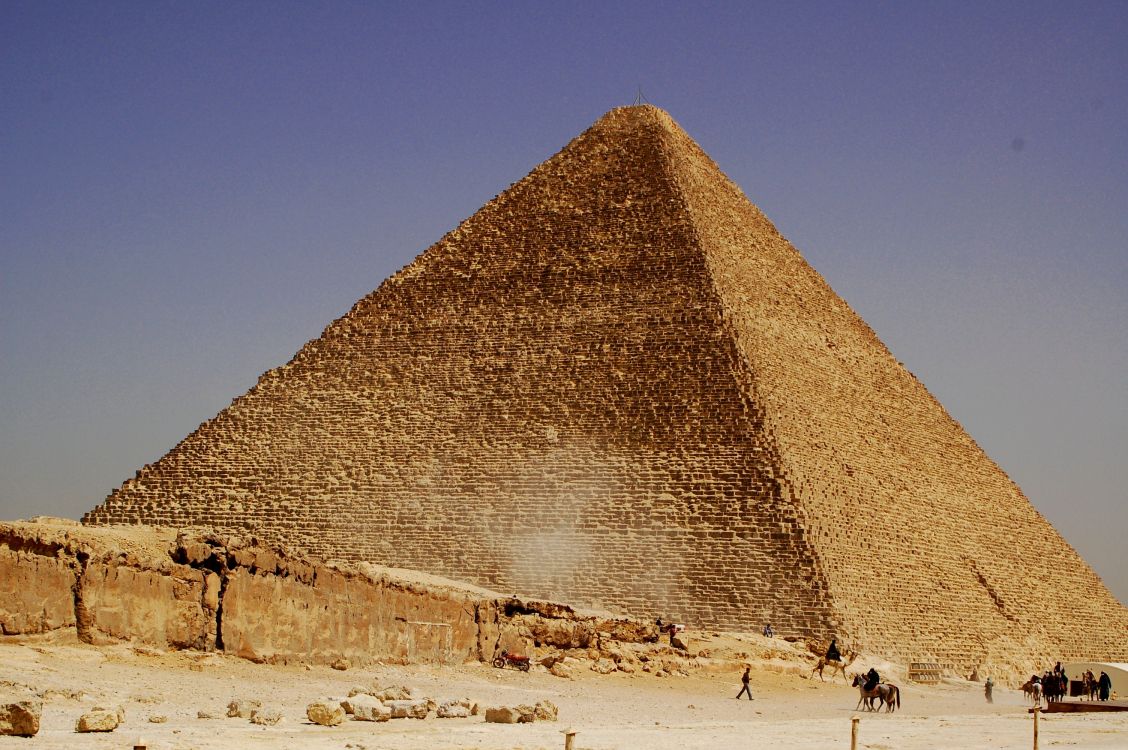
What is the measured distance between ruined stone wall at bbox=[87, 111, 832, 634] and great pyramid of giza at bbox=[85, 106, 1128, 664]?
0.19ft

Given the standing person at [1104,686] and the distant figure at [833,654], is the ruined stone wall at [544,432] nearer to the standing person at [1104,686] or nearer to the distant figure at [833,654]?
the distant figure at [833,654]

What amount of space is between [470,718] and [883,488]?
23510mm

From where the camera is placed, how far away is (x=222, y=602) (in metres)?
15.3

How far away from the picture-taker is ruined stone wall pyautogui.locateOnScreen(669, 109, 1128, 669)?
109 ft

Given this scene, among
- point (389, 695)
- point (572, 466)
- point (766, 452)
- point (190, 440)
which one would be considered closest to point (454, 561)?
point (572, 466)

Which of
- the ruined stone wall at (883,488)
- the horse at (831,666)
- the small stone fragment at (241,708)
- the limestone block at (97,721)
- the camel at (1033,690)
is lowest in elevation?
the limestone block at (97,721)

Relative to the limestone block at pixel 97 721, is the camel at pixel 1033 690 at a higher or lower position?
higher

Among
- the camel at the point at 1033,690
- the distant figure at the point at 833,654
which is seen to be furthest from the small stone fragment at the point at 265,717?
the distant figure at the point at 833,654

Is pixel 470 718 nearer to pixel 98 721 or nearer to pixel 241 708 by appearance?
pixel 241 708

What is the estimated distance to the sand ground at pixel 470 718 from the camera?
12539 millimetres

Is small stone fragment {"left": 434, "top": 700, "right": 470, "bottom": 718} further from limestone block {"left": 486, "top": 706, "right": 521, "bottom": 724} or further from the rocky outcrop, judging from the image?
the rocky outcrop

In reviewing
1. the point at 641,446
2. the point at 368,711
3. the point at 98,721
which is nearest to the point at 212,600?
the point at 368,711

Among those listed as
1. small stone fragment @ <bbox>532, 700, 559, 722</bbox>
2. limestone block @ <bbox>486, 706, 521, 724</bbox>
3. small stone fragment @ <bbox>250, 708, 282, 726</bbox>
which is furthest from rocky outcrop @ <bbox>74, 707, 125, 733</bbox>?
small stone fragment @ <bbox>532, 700, 559, 722</bbox>

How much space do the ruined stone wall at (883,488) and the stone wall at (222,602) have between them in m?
13.2
